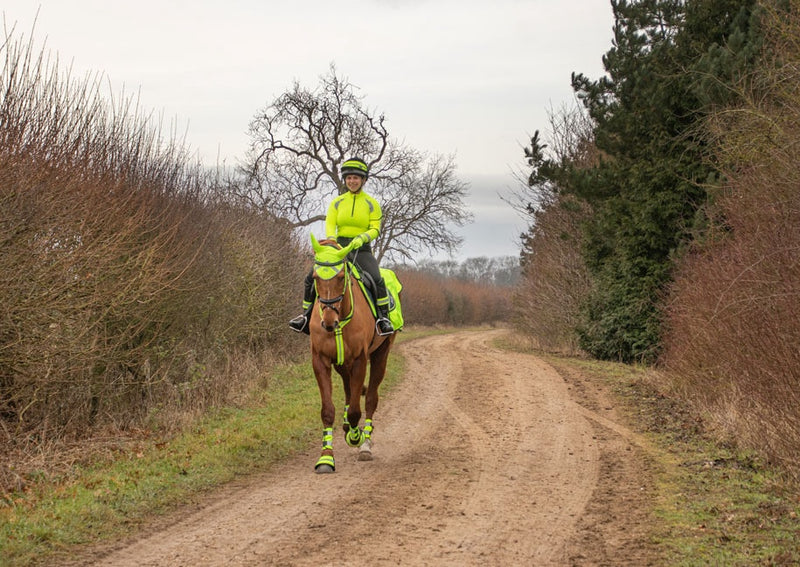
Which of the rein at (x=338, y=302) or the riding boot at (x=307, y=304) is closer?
the rein at (x=338, y=302)

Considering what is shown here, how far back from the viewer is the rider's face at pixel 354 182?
375 inches

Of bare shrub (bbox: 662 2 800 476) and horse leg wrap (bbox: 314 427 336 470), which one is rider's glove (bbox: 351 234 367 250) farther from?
bare shrub (bbox: 662 2 800 476)

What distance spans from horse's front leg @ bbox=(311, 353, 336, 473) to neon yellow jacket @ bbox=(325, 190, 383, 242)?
1636mm

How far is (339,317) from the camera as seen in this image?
868 centimetres

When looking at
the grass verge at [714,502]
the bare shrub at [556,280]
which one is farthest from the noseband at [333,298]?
the bare shrub at [556,280]

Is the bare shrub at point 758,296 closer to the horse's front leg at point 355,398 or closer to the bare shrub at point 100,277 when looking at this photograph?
the horse's front leg at point 355,398

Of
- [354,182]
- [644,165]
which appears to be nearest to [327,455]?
[354,182]

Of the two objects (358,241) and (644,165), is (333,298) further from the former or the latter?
(644,165)

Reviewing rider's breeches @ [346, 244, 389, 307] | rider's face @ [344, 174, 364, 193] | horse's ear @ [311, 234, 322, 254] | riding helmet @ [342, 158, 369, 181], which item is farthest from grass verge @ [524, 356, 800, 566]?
riding helmet @ [342, 158, 369, 181]

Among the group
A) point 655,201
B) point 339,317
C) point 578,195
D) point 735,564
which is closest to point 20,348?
point 339,317

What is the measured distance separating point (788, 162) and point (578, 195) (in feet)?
42.4

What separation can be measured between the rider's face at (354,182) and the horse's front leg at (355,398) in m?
2.07

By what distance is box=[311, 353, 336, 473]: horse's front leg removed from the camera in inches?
346

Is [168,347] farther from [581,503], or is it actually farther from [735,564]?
[735,564]
